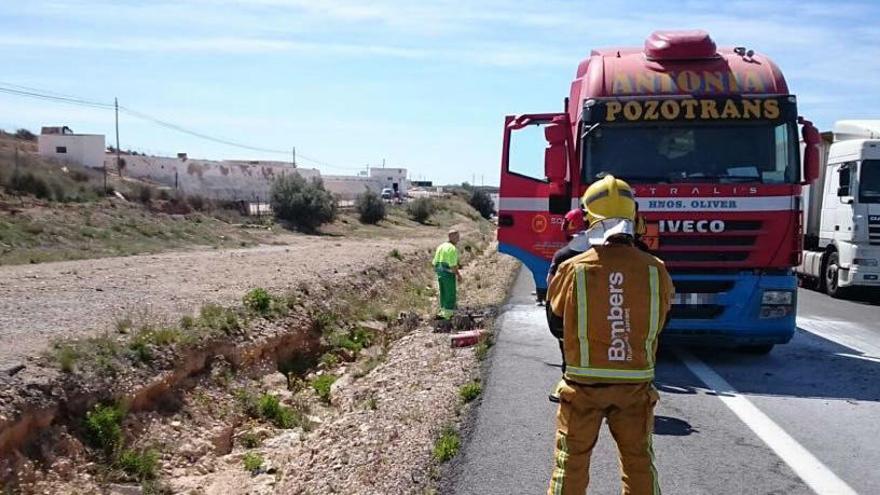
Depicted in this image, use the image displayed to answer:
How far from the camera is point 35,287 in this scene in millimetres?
16969

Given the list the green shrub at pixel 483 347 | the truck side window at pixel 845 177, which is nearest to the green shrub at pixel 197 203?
the truck side window at pixel 845 177

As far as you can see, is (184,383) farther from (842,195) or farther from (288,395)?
(842,195)

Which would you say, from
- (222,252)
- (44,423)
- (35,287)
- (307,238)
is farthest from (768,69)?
(307,238)

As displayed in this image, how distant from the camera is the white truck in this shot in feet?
56.1

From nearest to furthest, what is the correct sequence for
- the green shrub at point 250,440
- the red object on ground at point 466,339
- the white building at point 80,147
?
the green shrub at point 250,440, the red object on ground at point 466,339, the white building at point 80,147

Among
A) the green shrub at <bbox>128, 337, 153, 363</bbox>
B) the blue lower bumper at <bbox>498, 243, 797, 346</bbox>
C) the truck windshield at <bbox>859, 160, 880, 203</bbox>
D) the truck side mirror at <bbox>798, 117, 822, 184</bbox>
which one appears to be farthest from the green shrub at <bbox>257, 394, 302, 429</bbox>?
the truck windshield at <bbox>859, 160, 880, 203</bbox>

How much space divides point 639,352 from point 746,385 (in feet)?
16.5

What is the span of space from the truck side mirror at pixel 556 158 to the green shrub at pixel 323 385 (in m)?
5.62

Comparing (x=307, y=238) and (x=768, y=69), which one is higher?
(x=768, y=69)

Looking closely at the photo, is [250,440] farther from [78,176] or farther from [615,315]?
[78,176]

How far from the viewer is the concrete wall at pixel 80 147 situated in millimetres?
55156

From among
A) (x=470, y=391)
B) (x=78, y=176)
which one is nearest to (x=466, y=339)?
(x=470, y=391)

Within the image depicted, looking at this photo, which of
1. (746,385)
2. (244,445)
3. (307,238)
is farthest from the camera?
(307,238)

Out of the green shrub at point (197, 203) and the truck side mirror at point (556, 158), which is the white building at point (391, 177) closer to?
the green shrub at point (197, 203)
